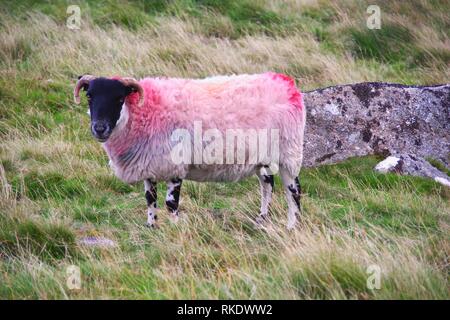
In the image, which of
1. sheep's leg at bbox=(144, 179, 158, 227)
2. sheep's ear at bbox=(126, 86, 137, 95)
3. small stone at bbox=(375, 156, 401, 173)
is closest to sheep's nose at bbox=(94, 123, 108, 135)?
sheep's ear at bbox=(126, 86, 137, 95)

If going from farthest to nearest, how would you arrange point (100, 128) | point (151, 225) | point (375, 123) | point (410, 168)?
point (375, 123), point (410, 168), point (151, 225), point (100, 128)

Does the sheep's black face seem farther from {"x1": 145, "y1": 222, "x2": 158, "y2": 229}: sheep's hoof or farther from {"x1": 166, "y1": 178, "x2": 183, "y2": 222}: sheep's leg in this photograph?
{"x1": 145, "y1": 222, "x2": 158, "y2": 229}: sheep's hoof

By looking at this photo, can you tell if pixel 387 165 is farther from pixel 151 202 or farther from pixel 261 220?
pixel 151 202

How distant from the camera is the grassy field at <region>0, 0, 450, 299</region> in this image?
528 centimetres

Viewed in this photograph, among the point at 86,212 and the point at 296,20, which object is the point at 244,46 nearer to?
the point at 296,20

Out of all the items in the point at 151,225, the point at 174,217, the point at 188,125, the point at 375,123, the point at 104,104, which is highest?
the point at 104,104

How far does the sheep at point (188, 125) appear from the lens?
6516 millimetres

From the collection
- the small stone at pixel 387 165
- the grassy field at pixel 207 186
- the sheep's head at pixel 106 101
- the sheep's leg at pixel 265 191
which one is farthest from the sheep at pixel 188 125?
the small stone at pixel 387 165

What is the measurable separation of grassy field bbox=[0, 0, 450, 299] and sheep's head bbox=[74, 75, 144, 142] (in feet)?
3.09

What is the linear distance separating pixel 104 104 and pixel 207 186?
6.63 ft

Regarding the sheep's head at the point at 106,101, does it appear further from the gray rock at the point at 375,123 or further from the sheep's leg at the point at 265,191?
the gray rock at the point at 375,123

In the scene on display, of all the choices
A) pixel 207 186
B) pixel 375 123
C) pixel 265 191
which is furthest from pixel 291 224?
pixel 375 123

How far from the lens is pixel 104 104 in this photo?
6.35 m

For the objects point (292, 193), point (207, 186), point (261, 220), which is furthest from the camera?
point (207, 186)
